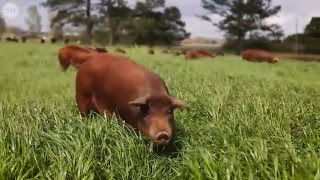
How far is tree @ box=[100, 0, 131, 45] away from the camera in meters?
43.9

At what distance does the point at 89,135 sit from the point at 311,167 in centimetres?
243

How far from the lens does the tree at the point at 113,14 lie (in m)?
43.9

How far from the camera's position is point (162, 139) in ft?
16.8

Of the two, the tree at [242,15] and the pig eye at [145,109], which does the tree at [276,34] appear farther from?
the pig eye at [145,109]

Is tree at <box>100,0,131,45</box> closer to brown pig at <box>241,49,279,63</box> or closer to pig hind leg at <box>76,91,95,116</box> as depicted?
brown pig at <box>241,49,279,63</box>

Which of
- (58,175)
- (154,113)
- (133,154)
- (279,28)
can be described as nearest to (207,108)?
(154,113)

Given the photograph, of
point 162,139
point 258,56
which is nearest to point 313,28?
point 258,56

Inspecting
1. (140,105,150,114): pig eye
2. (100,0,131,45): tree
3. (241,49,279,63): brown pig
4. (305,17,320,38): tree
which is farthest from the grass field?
(100,0,131,45): tree

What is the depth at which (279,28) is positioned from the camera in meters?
42.2

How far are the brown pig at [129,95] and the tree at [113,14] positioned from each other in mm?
37786

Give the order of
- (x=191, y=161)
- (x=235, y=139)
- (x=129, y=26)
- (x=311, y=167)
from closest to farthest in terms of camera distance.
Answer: (x=311, y=167) < (x=191, y=161) < (x=235, y=139) < (x=129, y=26)

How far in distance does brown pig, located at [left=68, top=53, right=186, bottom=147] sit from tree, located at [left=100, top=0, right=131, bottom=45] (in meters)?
37.8

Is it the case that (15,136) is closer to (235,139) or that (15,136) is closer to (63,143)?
(63,143)

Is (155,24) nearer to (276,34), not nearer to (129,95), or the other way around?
(276,34)
